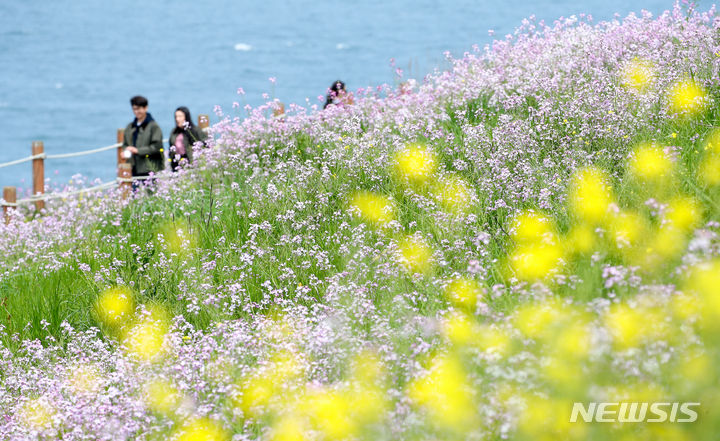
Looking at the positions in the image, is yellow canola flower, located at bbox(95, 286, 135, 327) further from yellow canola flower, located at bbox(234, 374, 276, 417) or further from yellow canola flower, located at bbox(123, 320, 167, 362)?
yellow canola flower, located at bbox(234, 374, 276, 417)

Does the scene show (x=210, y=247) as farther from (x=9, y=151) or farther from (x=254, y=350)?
(x=9, y=151)

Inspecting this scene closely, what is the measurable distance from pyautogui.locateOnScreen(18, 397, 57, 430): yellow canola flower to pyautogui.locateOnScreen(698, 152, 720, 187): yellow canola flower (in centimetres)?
408

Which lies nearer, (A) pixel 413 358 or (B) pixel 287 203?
(A) pixel 413 358

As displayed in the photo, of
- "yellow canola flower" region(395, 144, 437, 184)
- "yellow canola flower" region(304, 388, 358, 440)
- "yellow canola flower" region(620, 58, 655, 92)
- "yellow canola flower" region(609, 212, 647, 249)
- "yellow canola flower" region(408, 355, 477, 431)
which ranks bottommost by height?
"yellow canola flower" region(304, 388, 358, 440)

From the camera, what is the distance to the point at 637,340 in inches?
115

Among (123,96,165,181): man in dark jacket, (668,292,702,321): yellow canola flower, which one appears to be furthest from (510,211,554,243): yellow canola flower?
(123,96,165,181): man in dark jacket

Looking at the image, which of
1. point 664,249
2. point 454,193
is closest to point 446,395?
point 664,249

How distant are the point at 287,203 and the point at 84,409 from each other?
2.97 m

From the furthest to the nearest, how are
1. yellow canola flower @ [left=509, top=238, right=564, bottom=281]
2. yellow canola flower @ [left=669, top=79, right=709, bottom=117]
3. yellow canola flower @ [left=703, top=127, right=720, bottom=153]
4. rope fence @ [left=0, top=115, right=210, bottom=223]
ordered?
rope fence @ [left=0, top=115, right=210, bottom=223] < yellow canola flower @ [left=669, top=79, right=709, bottom=117] < yellow canola flower @ [left=703, top=127, right=720, bottom=153] < yellow canola flower @ [left=509, top=238, right=564, bottom=281]

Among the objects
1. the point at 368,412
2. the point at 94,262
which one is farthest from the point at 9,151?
the point at 368,412

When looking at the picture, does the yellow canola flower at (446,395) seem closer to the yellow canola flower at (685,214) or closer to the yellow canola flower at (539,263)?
the yellow canola flower at (539,263)

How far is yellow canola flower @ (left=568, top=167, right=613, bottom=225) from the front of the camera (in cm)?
466

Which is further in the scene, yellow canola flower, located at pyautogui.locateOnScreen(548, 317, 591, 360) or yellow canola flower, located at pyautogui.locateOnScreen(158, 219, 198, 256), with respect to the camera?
yellow canola flower, located at pyautogui.locateOnScreen(158, 219, 198, 256)

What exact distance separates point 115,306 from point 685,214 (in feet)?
13.2
